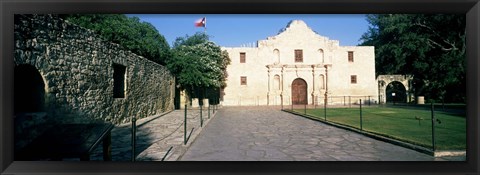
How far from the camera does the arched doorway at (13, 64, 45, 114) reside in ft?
17.3

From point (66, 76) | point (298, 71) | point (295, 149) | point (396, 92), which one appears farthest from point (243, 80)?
point (295, 149)

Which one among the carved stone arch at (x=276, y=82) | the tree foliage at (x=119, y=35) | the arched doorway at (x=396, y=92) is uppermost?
the tree foliage at (x=119, y=35)

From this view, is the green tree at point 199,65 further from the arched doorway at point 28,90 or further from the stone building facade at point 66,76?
the arched doorway at point 28,90

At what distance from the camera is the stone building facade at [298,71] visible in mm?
25906

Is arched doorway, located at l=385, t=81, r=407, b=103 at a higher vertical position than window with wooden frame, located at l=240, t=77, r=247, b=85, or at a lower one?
lower

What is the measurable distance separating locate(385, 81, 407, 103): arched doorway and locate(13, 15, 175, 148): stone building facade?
23498mm

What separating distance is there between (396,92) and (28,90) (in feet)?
91.5

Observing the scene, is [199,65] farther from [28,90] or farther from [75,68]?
[28,90]

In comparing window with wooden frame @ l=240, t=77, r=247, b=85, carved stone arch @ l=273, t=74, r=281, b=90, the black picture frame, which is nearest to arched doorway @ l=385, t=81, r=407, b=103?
carved stone arch @ l=273, t=74, r=281, b=90

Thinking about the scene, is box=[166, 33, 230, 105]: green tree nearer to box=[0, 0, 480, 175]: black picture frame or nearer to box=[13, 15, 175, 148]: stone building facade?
box=[13, 15, 175, 148]: stone building facade

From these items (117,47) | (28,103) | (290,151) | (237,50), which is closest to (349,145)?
(290,151)

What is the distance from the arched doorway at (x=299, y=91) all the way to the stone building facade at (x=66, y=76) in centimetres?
1769

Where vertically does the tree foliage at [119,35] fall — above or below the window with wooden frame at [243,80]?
above
